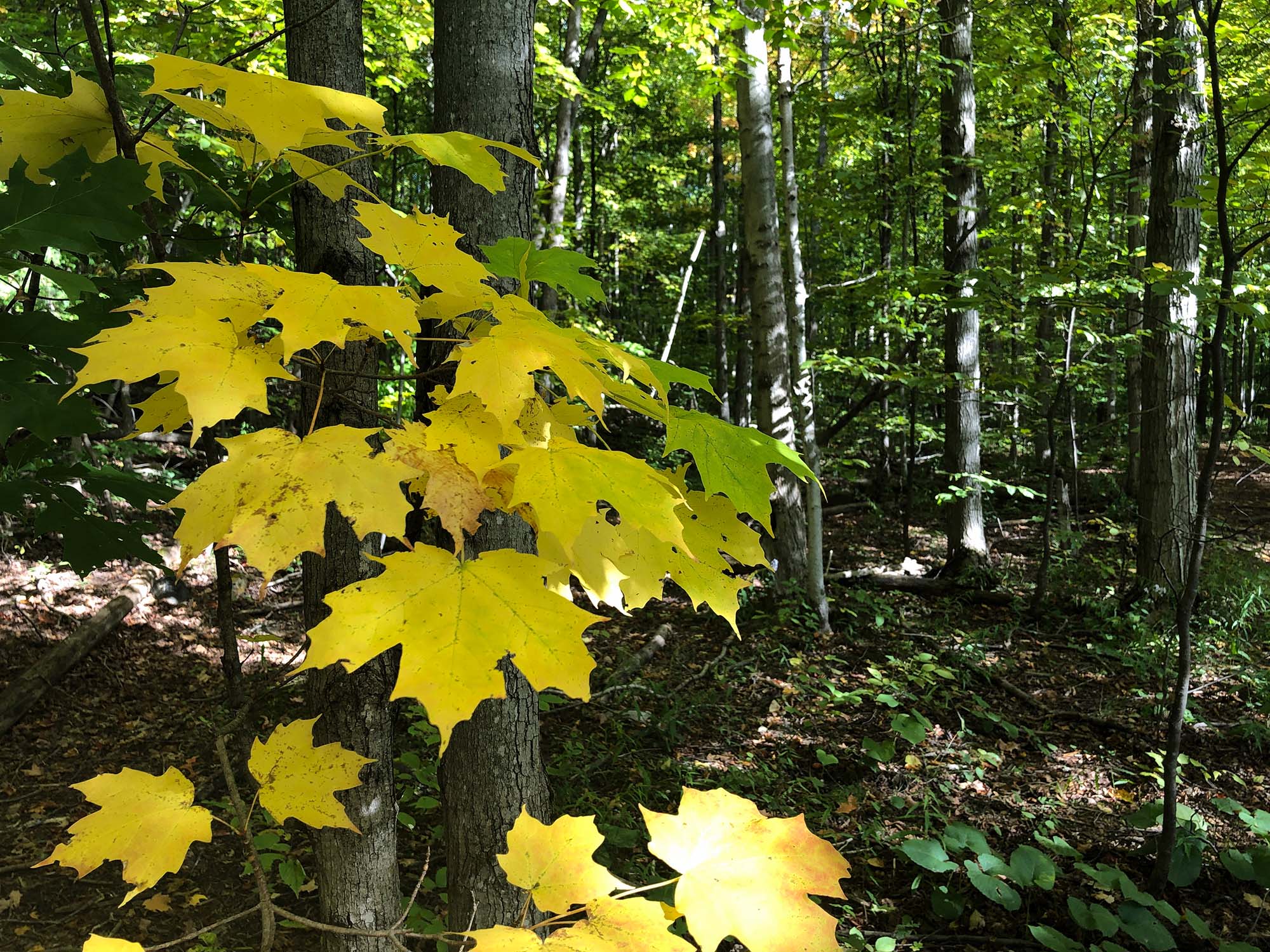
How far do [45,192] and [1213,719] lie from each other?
5.51 m

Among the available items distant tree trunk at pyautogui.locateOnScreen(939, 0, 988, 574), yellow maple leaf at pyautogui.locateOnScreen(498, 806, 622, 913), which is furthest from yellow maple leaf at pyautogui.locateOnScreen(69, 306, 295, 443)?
distant tree trunk at pyautogui.locateOnScreen(939, 0, 988, 574)

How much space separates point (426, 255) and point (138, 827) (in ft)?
2.15

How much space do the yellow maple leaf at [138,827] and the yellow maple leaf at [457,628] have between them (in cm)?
29

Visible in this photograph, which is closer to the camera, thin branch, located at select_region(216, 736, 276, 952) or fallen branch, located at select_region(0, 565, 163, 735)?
thin branch, located at select_region(216, 736, 276, 952)

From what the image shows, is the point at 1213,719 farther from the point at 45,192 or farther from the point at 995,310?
the point at 45,192

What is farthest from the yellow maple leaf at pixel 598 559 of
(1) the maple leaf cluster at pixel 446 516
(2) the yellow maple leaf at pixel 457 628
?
(2) the yellow maple leaf at pixel 457 628

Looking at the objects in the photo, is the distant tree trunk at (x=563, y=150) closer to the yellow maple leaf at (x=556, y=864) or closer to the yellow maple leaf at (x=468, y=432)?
the yellow maple leaf at (x=468, y=432)

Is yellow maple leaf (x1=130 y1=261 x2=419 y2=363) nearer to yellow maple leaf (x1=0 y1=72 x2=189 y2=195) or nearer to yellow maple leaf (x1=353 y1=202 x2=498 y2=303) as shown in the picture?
yellow maple leaf (x1=353 y1=202 x2=498 y2=303)

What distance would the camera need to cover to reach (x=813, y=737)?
160 inches

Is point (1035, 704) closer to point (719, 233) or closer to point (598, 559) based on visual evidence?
point (598, 559)

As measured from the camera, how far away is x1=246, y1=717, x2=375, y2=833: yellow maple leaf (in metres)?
0.87

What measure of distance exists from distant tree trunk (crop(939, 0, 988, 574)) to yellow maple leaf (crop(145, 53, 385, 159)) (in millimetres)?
6611

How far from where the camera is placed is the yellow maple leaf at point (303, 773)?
2.85 feet

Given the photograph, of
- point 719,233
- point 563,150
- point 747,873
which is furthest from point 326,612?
point 719,233
